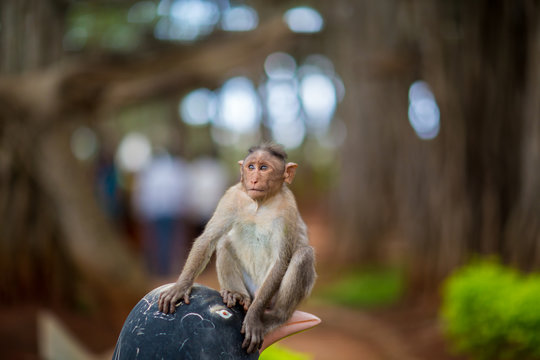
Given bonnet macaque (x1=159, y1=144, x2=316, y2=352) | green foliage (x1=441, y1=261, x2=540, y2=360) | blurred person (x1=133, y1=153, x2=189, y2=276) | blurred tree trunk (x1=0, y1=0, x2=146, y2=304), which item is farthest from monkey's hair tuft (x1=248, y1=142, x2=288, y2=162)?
blurred person (x1=133, y1=153, x2=189, y2=276)

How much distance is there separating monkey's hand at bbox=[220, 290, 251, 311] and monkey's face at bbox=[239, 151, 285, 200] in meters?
0.60

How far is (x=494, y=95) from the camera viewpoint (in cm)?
772

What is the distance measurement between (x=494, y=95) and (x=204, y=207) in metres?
6.19

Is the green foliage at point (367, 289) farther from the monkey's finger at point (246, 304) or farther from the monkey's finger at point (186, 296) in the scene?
the monkey's finger at point (186, 296)

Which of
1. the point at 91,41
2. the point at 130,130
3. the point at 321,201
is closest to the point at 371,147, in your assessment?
the point at 91,41

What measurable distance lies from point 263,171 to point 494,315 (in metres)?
3.37

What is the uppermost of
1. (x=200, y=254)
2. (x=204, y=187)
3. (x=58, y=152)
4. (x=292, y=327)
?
(x=58, y=152)

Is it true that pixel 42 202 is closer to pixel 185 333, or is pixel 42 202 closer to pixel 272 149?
pixel 272 149

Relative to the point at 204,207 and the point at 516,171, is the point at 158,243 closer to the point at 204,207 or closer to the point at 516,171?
the point at 204,207

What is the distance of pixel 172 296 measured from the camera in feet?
9.23

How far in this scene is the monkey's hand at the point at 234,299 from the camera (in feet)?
9.90

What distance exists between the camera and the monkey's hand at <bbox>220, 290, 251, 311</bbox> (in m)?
3.02

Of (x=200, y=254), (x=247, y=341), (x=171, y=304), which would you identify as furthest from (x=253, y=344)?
(x=200, y=254)

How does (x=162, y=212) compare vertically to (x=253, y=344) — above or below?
above
